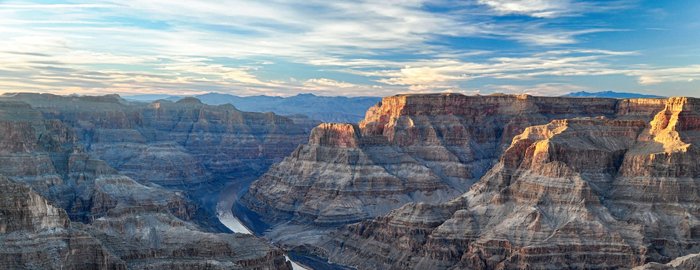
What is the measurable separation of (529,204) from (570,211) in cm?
677

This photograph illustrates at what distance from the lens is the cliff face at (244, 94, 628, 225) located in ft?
522

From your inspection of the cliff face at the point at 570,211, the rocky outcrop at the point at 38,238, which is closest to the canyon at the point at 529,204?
the cliff face at the point at 570,211

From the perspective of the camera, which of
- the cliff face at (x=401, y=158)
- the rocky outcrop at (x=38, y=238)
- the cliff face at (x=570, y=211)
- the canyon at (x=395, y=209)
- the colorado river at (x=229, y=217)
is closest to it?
the rocky outcrop at (x=38, y=238)

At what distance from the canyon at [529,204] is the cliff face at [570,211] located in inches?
7.4

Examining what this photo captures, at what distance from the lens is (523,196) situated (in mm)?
112875

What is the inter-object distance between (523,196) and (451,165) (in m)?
65.9

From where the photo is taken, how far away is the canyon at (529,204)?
335 feet

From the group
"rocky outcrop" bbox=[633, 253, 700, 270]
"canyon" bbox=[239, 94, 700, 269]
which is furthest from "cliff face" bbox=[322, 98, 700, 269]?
"rocky outcrop" bbox=[633, 253, 700, 270]

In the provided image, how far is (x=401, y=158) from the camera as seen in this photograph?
6860 inches

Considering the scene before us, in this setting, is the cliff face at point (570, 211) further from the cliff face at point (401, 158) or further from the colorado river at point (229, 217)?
the colorado river at point (229, 217)

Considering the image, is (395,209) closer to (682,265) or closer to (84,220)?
(84,220)

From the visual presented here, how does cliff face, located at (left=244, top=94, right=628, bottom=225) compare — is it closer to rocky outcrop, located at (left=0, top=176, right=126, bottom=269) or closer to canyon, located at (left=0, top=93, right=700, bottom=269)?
canyon, located at (left=0, top=93, right=700, bottom=269)

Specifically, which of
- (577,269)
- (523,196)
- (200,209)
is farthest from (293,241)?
(577,269)

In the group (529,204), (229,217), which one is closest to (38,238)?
(529,204)
